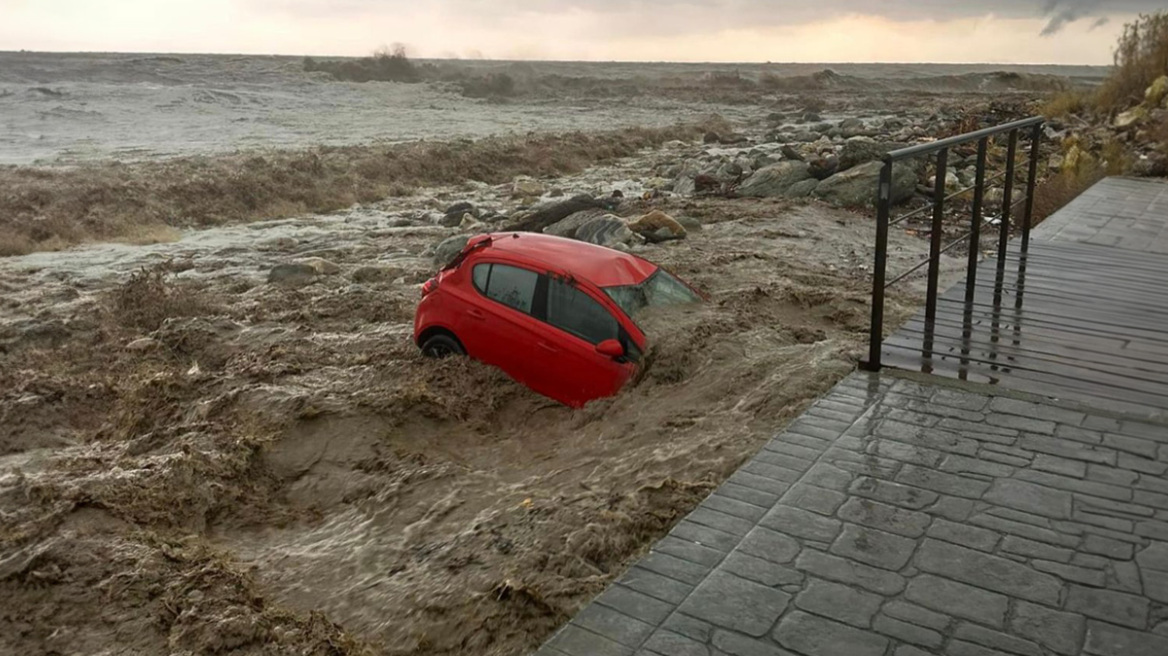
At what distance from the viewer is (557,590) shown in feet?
15.2

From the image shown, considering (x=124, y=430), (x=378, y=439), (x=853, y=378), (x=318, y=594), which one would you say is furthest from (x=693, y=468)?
(x=124, y=430)

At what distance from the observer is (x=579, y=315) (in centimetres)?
822

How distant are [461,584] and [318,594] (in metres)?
1.14

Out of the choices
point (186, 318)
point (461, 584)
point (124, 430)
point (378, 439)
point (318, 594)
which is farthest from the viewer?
point (186, 318)

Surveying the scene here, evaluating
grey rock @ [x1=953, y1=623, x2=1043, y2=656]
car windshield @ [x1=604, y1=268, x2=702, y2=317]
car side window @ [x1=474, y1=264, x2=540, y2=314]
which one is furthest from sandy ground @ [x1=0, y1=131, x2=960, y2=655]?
grey rock @ [x1=953, y1=623, x2=1043, y2=656]

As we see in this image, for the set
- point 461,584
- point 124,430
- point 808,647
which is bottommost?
point 124,430

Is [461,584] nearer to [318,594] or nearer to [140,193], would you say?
[318,594]

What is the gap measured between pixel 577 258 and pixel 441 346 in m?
1.74

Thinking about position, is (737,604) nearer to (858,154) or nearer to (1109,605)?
(1109,605)

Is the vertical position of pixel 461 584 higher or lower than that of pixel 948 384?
lower

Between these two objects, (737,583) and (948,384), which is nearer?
(737,583)

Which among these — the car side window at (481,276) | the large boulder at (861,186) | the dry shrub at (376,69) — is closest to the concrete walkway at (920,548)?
the car side window at (481,276)

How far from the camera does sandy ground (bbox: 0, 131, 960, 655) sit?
207 inches

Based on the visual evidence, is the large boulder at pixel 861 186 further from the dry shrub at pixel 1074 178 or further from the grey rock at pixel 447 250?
the grey rock at pixel 447 250
